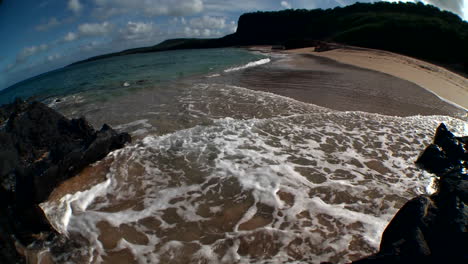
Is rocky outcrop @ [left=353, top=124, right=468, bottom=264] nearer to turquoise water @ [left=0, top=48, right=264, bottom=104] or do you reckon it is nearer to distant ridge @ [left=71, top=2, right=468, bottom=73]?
turquoise water @ [left=0, top=48, right=264, bottom=104]

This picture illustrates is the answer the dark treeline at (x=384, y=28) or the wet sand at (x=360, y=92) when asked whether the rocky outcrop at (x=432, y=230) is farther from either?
the dark treeline at (x=384, y=28)

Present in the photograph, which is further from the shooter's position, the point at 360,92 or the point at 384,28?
the point at 384,28

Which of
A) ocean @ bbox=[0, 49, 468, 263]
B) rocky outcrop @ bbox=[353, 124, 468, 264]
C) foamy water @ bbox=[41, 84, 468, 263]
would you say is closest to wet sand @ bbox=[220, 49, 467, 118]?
ocean @ bbox=[0, 49, 468, 263]

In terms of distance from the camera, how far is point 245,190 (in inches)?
169

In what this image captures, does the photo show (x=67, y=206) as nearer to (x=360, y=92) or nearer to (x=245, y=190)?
(x=245, y=190)

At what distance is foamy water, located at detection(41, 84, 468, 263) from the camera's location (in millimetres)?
3204

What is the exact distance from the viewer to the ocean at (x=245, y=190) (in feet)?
10.5

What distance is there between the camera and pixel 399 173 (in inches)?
188

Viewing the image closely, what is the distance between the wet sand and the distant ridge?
38.0ft

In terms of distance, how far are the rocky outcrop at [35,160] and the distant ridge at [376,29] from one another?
23778mm

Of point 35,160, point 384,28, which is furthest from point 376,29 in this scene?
point 35,160

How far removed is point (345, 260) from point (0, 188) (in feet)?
13.3

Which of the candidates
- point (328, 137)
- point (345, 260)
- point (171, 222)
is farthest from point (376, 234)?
point (328, 137)

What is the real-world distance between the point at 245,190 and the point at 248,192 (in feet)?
0.25
